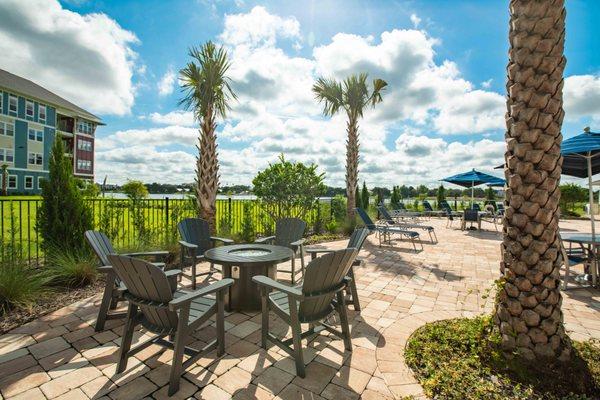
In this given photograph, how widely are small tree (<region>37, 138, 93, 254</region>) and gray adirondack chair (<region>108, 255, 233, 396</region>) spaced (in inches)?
139

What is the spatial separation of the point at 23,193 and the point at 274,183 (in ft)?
123

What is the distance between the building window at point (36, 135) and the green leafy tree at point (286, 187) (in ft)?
124

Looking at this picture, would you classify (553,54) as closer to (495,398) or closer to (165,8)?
(495,398)

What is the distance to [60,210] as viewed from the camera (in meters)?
4.88

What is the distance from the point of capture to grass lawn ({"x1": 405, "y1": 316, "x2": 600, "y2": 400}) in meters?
1.98

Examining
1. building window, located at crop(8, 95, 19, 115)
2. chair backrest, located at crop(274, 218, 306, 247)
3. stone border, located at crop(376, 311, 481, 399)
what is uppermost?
building window, located at crop(8, 95, 19, 115)

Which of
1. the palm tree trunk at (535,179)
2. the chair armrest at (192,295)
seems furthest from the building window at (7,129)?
the palm tree trunk at (535,179)

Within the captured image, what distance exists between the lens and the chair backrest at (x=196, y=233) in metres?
4.86

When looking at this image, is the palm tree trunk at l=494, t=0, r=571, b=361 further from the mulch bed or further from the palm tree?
the palm tree

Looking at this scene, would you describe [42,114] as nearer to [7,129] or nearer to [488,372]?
[7,129]

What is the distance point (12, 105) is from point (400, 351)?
142 ft

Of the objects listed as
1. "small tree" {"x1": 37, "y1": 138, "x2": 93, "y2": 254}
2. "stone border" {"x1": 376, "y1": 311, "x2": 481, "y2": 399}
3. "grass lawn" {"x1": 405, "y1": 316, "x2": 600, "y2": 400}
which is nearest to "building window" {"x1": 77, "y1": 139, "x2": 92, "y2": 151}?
"small tree" {"x1": 37, "y1": 138, "x2": 93, "y2": 254}

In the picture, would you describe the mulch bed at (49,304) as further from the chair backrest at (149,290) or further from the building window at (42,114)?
the building window at (42,114)

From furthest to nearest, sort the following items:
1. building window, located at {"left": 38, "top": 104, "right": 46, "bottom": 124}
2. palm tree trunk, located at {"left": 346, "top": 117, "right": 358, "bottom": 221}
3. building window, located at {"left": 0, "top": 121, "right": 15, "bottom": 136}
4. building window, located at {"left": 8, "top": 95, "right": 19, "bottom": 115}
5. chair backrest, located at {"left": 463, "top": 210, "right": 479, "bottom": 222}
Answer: building window, located at {"left": 38, "top": 104, "right": 46, "bottom": 124} → building window, located at {"left": 8, "top": 95, "right": 19, "bottom": 115} → building window, located at {"left": 0, "top": 121, "right": 15, "bottom": 136} → palm tree trunk, located at {"left": 346, "top": 117, "right": 358, "bottom": 221} → chair backrest, located at {"left": 463, "top": 210, "right": 479, "bottom": 222}
